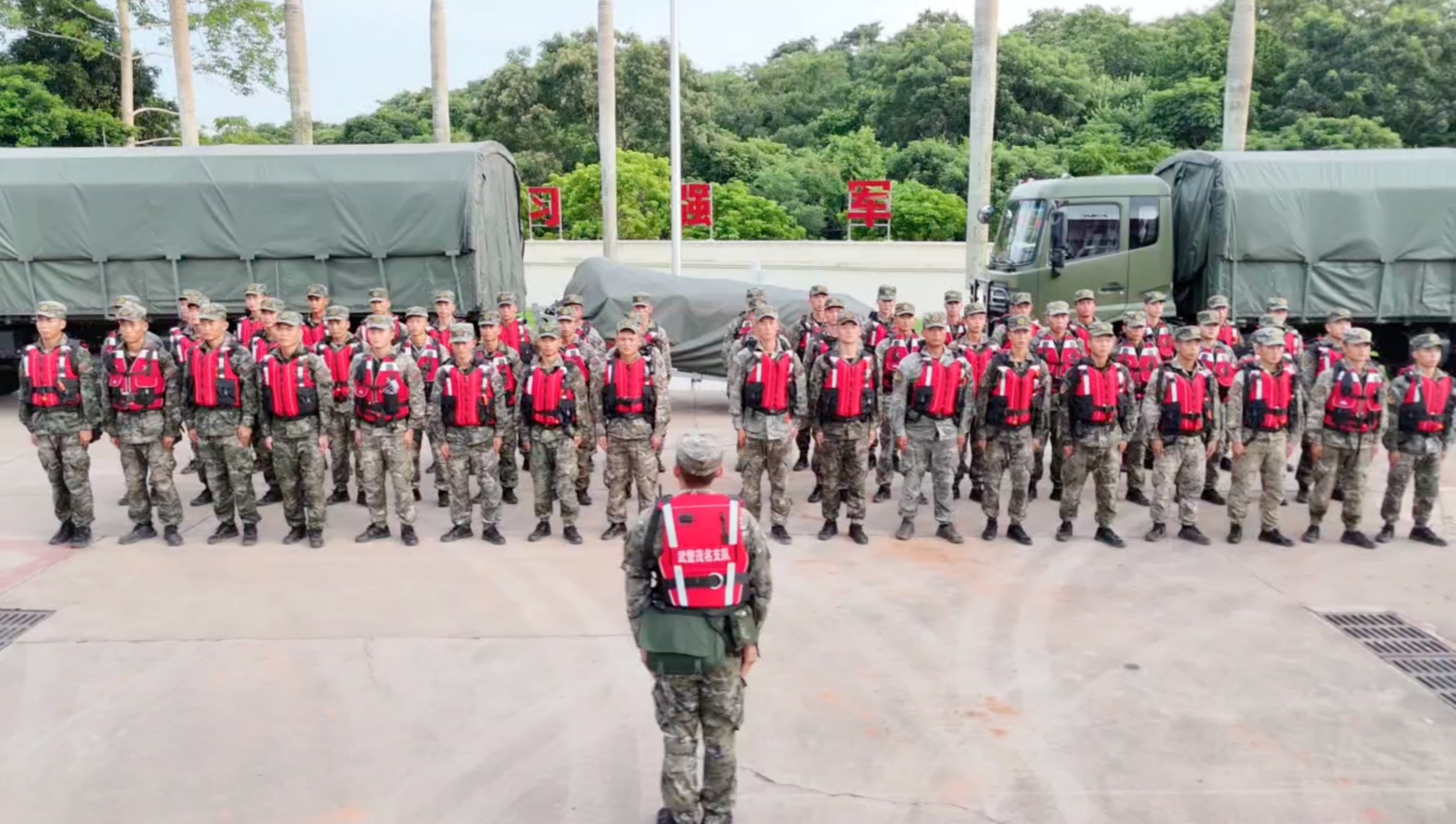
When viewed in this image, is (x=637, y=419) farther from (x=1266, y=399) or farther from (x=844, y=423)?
(x=1266, y=399)

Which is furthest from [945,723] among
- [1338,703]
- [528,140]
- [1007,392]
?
[528,140]

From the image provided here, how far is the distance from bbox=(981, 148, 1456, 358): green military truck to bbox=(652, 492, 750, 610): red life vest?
9653 mm

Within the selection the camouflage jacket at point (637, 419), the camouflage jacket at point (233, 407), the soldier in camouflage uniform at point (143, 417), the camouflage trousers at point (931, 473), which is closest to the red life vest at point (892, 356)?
the camouflage trousers at point (931, 473)

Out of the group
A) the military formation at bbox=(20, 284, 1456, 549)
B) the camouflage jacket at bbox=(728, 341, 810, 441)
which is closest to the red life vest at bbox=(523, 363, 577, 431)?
→ the military formation at bbox=(20, 284, 1456, 549)

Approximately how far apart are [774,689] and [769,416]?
2.88m

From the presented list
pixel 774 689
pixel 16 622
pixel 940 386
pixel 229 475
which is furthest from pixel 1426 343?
pixel 16 622

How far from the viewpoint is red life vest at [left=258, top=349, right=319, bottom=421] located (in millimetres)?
7895

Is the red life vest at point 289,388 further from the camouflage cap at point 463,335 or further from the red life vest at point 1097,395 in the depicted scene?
the red life vest at point 1097,395

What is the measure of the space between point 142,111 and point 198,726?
85.1 ft

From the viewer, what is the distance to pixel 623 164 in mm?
29922

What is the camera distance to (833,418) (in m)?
8.28

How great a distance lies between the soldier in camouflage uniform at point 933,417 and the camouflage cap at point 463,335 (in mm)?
3213

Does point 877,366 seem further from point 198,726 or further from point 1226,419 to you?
point 198,726

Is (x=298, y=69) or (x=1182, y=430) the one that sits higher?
(x=298, y=69)
